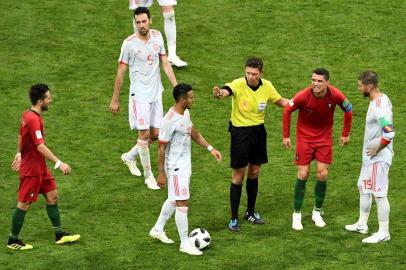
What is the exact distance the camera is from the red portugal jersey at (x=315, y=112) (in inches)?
543

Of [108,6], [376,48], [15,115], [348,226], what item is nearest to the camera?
[348,226]

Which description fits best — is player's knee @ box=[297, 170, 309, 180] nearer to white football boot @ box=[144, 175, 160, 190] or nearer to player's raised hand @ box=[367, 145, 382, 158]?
player's raised hand @ box=[367, 145, 382, 158]

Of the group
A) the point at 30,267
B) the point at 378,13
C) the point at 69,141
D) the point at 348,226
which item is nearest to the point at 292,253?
the point at 348,226

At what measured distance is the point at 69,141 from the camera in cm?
1728

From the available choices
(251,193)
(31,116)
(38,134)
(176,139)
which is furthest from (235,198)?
(31,116)

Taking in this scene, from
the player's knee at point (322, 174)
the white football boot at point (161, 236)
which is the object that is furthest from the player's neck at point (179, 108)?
the player's knee at point (322, 174)

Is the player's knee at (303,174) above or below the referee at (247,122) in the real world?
below

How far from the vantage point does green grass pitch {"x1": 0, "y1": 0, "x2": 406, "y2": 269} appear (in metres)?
13.2

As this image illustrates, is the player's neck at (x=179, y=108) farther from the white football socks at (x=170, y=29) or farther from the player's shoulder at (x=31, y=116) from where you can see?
the white football socks at (x=170, y=29)

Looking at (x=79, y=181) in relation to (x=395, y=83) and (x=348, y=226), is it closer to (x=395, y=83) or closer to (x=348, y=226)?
(x=348, y=226)

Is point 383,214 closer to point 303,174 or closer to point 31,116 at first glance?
point 303,174

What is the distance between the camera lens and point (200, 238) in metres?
13.2

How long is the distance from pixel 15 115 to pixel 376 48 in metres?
7.72

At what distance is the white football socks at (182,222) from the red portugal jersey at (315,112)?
6.26 ft
